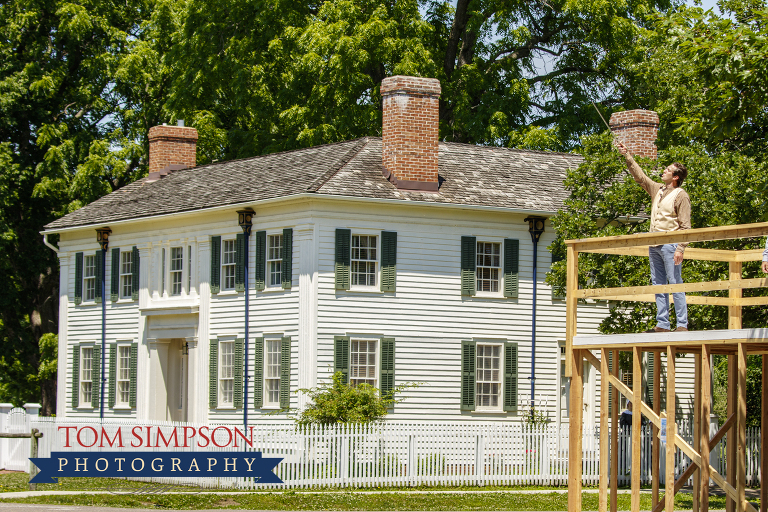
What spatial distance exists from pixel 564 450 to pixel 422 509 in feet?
23.5

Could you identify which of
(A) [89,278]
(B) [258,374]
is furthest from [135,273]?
(B) [258,374]

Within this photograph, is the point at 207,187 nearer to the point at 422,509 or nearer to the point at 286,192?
the point at 286,192

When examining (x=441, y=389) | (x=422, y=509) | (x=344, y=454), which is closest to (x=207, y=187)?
(x=441, y=389)

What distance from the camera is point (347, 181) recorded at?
94.6 feet

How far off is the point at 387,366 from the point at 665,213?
14.9 metres

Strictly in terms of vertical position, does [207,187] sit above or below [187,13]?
below

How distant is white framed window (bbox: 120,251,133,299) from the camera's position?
112 feet

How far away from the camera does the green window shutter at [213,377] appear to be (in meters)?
30.6

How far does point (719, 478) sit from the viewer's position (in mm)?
13969

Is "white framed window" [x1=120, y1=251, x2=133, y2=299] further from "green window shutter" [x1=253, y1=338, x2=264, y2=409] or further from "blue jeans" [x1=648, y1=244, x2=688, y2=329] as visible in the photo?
"blue jeans" [x1=648, y1=244, x2=688, y2=329]

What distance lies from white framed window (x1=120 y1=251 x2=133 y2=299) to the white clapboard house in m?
0.42

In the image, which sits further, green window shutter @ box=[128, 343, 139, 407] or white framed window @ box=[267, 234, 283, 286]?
green window shutter @ box=[128, 343, 139, 407]

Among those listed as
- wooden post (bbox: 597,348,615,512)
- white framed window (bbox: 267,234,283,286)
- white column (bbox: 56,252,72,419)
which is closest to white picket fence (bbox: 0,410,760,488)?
white framed window (bbox: 267,234,283,286)

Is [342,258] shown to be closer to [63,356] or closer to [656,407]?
[63,356]
